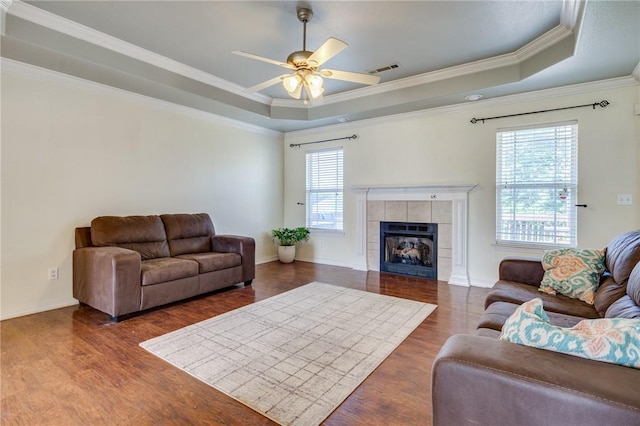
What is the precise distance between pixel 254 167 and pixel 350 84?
7.75 feet

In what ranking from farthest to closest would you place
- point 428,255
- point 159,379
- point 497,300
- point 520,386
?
point 428,255 < point 497,300 < point 159,379 < point 520,386

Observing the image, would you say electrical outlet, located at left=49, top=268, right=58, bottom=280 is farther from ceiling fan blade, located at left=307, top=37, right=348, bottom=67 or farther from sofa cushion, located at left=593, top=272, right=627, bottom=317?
sofa cushion, located at left=593, top=272, right=627, bottom=317

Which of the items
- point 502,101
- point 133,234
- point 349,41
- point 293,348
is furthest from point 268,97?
point 293,348

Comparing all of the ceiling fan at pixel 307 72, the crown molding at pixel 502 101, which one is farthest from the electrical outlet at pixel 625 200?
the ceiling fan at pixel 307 72

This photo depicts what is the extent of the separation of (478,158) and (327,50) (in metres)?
2.98

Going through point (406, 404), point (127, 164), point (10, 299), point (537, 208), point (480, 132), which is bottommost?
point (406, 404)

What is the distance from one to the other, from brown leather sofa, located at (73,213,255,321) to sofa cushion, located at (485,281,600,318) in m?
3.04

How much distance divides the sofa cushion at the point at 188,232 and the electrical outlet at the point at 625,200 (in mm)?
5153

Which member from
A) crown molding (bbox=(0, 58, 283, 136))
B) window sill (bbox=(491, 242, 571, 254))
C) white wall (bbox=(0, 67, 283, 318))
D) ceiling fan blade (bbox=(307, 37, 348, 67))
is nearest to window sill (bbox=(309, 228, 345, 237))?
white wall (bbox=(0, 67, 283, 318))

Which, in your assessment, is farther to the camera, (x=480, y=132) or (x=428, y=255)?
(x=428, y=255)

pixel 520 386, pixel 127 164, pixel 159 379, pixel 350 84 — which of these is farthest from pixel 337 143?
pixel 520 386

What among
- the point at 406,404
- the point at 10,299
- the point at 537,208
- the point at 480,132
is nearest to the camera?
the point at 406,404

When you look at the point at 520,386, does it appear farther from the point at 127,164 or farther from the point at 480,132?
the point at 127,164

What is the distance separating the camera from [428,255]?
4.90 meters
